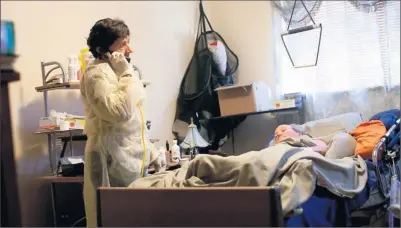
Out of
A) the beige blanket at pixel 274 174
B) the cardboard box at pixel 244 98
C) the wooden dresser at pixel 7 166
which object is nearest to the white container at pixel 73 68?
the beige blanket at pixel 274 174

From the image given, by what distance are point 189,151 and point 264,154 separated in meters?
1.47

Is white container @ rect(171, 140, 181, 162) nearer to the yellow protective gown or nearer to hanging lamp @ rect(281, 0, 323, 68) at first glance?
the yellow protective gown

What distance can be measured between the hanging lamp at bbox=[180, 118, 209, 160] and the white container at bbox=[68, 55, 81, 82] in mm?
879

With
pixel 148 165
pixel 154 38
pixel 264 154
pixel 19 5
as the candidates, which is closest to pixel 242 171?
pixel 264 154

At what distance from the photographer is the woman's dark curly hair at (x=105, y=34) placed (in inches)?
65.6

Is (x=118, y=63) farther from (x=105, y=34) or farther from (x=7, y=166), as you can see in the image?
(x=7, y=166)

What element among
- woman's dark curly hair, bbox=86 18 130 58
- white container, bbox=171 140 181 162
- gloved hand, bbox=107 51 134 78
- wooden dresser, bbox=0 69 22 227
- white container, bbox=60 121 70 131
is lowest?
white container, bbox=171 140 181 162

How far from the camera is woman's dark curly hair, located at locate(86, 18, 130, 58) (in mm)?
1667

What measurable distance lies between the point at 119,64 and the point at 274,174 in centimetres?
77

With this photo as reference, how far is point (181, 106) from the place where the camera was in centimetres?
325

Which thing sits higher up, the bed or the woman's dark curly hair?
the woman's dark curly hair

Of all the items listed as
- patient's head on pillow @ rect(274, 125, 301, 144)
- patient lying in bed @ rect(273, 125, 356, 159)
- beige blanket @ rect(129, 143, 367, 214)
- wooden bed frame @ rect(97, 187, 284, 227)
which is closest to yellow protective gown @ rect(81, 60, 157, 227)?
beige blanket @ rect(129, 143, 367, 214)

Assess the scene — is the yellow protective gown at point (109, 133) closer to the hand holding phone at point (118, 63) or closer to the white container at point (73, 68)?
the hand holding phone at point (118, 63)

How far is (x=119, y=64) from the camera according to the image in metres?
1.69
